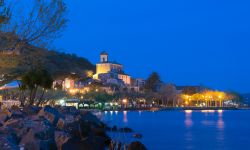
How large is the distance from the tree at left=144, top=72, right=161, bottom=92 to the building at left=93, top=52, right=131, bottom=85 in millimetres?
9595

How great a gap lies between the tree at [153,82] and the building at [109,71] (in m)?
9.59


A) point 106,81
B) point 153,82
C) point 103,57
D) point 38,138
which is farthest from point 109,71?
point 38,138

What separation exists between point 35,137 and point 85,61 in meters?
164

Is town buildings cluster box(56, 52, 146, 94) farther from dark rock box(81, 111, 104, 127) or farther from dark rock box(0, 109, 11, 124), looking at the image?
dark rock box(0, 109, 11, 124)

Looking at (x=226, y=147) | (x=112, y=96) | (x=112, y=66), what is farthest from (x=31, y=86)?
(x=112, y=66)

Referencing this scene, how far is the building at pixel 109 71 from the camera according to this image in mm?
150250

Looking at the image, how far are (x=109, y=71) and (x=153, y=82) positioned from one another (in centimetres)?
1714

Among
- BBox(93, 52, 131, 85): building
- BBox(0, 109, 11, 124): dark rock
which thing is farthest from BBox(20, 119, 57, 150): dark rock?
BBox(93, 52, 131, 85): building

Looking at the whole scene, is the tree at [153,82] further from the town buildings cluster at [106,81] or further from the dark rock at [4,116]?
the dark rock at [4,116]

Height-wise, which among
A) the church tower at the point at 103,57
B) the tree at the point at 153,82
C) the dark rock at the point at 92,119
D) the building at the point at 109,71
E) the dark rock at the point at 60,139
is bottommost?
the dark rock at the point at 60,139

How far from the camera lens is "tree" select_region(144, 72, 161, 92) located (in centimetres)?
14651

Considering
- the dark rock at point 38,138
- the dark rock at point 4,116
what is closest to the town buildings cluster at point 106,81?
the dark rock at point 4,116

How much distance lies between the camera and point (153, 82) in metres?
147

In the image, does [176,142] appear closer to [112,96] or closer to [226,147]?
[226,147]
